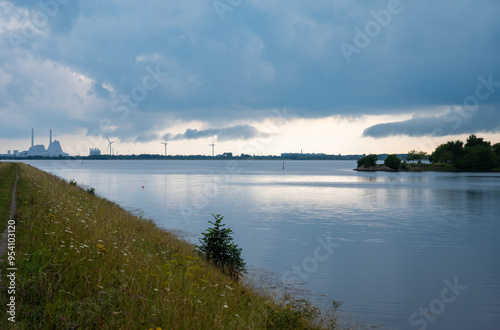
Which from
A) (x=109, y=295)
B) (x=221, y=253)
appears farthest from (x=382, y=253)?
(x=109, y=295)

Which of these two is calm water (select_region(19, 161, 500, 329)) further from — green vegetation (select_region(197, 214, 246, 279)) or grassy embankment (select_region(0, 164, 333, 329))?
grassy embankment (select_region(0, 164, 333, 329))

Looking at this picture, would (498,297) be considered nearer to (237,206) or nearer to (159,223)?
(159,223)

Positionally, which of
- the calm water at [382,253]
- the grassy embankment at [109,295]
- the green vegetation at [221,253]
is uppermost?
the grassy embankment at [109,295]

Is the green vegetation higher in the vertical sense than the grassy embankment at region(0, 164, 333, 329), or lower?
lower

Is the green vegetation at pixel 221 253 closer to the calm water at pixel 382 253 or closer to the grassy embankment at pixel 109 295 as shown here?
the calm water at pixel 382 253

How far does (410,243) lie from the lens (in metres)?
30.4

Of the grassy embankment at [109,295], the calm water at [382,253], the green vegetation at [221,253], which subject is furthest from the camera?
the green vegetation at [221,253]

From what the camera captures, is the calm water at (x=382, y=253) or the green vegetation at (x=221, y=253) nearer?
the calm water at (x=382, y=253)

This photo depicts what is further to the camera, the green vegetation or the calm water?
the green vegetation

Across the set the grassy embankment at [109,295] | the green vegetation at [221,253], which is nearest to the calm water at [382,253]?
the green vegetation at [221,253]

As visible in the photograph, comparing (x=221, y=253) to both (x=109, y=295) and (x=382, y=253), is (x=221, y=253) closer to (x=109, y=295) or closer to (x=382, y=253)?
(x=109, y=295)

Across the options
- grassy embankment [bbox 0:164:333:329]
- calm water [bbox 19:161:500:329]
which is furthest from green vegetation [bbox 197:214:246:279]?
grassy embankment [bbox 0:164:333:329]

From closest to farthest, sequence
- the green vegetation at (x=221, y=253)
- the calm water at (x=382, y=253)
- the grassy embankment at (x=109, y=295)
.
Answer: the grassy embankment at (x=109, y=295) → the calm water at (x=382, y=253) → the green vegetation at (x=221, y=253)

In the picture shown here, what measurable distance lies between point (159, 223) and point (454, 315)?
91.7 ft
